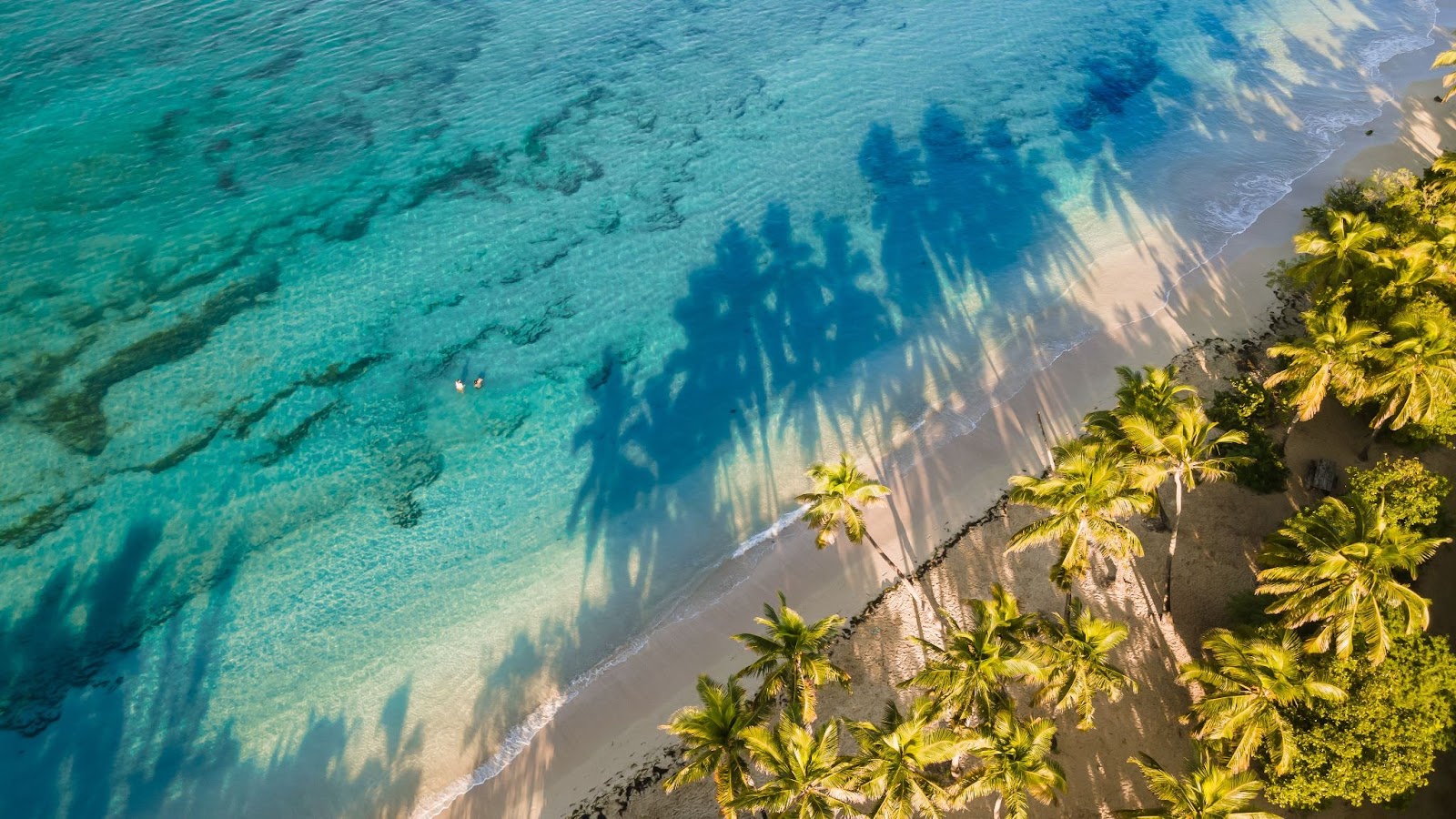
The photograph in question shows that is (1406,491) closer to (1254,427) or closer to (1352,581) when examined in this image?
(1254,427)

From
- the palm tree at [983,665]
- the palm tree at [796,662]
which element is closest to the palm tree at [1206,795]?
the palm tree at [983,665]

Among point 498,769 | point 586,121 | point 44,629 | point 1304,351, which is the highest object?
point 586,121

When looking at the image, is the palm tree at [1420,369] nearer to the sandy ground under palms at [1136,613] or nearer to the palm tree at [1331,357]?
the palm tree at [1331,357]

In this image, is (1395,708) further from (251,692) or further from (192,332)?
(192,332)

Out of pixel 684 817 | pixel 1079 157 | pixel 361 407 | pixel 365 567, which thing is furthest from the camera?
pixel 1079 157

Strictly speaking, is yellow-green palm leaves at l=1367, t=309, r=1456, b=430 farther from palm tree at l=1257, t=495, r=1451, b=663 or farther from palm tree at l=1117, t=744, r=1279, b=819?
palm tree at l=1117, t=744, r=1279, b=819

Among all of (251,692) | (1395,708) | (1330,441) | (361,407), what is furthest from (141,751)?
(1330,441)

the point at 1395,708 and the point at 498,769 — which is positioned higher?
the point at 1395,708

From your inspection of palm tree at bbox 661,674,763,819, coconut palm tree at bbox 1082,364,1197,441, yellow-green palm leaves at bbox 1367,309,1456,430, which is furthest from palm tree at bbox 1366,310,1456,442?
palm tree at bbox 661,674,763,819
